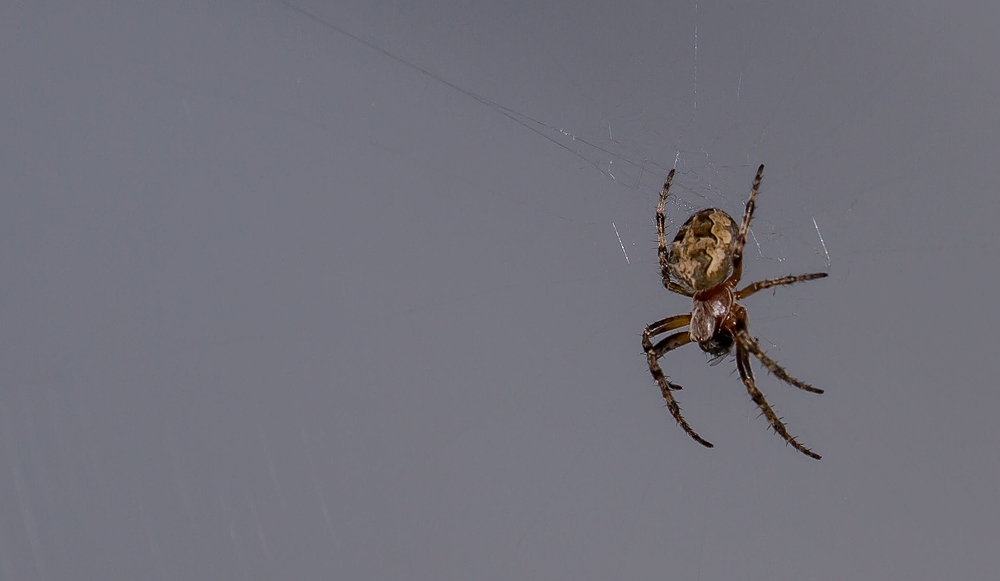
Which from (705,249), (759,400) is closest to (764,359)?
(759,400)

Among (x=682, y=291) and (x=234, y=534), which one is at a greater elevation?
(x=682, y=291)

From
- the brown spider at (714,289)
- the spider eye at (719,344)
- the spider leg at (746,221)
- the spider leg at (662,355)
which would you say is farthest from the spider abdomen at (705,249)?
the spider leg at (662,355)

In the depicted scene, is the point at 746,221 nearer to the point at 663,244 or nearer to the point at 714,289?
the point at 714,289

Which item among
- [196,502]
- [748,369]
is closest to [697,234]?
[748,369]

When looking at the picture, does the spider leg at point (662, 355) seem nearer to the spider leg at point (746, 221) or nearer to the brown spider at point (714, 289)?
the brown spider at point (714, 289)

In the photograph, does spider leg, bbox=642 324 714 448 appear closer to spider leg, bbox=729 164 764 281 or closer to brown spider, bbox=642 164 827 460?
brown spider, bbox=642 164 827 460

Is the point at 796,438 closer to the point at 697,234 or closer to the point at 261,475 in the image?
the point at 697,234
